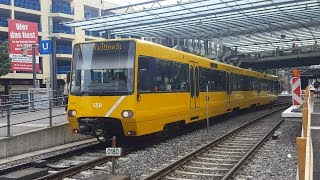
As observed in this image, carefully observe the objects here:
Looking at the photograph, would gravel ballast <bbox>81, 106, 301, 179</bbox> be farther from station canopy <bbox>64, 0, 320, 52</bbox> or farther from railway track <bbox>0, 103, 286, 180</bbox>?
station canopy <bbox>64, 0, 320, 52</bbox>

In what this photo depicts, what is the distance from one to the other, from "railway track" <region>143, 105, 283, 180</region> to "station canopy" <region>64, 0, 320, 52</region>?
13.3 m

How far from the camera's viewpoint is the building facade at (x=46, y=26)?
40209mm

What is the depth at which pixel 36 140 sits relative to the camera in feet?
39.0

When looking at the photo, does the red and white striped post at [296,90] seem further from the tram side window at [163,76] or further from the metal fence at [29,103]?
the metal fence at [29,103]

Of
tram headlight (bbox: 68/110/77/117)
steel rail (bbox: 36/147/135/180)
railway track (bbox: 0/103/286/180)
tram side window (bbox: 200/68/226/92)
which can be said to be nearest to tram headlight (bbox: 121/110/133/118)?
railway track (bbox: 0/103/286/180)

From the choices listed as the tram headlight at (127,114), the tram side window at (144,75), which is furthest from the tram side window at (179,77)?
the tram headlight at (127,114)

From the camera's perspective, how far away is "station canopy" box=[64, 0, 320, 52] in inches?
1006

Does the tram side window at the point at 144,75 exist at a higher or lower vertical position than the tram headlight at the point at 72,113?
higher

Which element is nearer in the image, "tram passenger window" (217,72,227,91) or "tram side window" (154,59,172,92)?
"tram side window" (154,59,172,92)

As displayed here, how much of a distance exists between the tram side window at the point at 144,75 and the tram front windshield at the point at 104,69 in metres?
0.27

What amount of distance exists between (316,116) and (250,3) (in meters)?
10.0

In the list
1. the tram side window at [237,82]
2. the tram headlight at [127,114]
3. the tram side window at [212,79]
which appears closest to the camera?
the tram headlight at [127,114]

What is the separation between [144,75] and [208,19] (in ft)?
64.2

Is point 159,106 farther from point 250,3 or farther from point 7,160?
point 250,3
